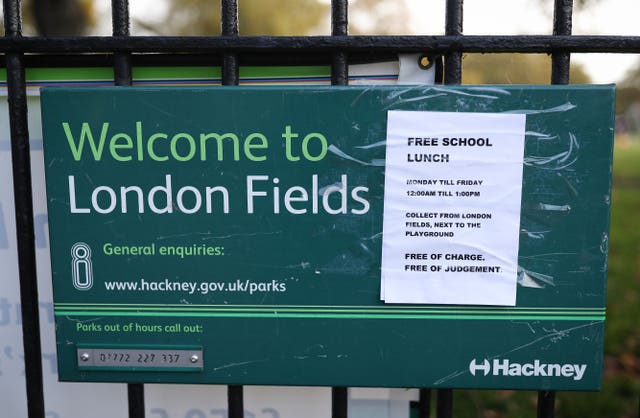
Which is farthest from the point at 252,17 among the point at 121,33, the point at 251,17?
the point at 121,33

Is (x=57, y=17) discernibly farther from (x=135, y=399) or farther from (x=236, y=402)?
(x=236, y=402)

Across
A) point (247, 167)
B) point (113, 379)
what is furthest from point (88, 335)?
point (247, 167)

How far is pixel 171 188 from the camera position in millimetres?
1574

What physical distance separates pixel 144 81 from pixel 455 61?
2.84 feet

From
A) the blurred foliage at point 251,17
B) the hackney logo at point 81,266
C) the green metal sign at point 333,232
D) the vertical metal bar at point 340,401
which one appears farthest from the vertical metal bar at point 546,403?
the blurred foliage at point 251,17

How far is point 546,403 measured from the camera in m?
1.69

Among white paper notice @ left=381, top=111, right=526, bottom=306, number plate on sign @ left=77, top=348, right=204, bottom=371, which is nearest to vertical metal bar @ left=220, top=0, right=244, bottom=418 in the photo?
white paper notice @ left=381, top=111, right=526, bottom=306

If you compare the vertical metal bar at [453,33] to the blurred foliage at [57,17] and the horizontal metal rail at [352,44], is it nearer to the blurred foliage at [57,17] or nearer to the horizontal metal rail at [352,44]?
the horizontal metal rail at [352,44]

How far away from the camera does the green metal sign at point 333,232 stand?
1.54 m

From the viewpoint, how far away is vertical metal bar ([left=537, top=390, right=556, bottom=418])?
5.51 feet

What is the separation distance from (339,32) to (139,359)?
1.06m

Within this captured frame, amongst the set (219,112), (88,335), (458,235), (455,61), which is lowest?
(88,335)

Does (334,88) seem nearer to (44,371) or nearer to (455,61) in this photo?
(455,61)

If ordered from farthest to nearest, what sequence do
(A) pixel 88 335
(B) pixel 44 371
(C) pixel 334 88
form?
(B) pixel 44 371 → (A) pixel 88 335 → (C) pixel 334 88
